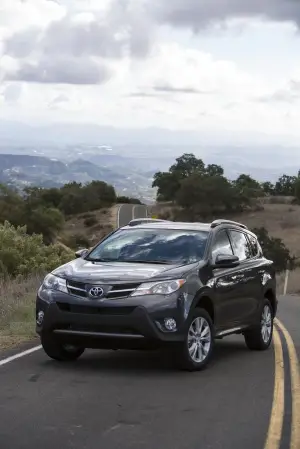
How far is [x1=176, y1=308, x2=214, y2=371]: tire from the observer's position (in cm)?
1015

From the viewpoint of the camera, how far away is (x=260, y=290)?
12.9m

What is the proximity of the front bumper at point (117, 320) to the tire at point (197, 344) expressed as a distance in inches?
7.7

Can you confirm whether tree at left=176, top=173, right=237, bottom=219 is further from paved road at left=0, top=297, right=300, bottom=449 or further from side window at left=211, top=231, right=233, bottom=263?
paved road at left=0, top=297, right=300, bottom=449

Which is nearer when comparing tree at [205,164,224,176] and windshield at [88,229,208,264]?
windshield at [88,229,208,264]

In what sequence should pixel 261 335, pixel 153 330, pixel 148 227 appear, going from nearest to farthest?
pixel 153 330 < pixel 148 227 < pixel 261 335

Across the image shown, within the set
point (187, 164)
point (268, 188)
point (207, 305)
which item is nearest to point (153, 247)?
point (207, 305)

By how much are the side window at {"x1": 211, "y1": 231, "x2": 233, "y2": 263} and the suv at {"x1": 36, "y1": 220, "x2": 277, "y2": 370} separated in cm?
2

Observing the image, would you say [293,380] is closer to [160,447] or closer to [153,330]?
[153,330]

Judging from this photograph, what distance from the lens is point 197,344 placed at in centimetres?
1048

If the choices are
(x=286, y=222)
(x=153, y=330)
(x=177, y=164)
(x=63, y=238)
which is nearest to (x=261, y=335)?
(x=153, y=330)

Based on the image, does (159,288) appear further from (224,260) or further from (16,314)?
(16,314)

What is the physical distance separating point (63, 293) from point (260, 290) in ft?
12.6

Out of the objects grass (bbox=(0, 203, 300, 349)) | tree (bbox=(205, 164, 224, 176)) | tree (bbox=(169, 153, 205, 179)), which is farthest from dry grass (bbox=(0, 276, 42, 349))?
tree (bbox=(205, 164, 224, 176))

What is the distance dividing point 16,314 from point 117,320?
6.08m
